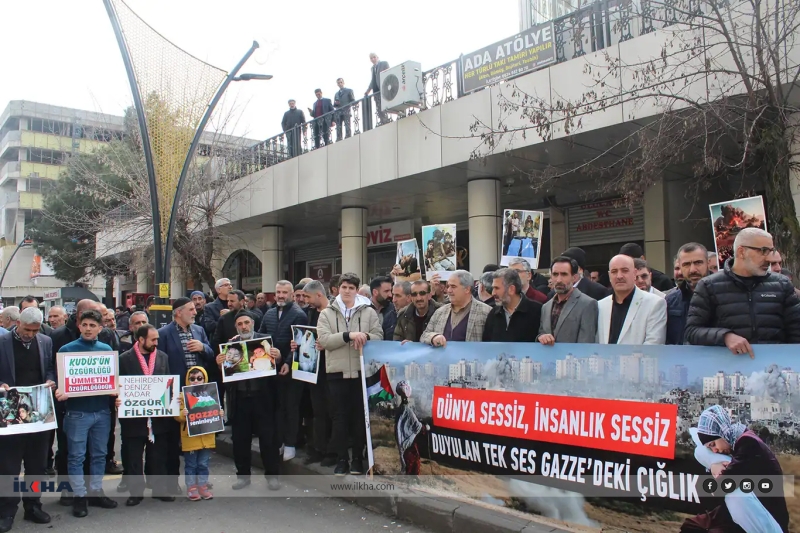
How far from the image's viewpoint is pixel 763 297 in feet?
12.3

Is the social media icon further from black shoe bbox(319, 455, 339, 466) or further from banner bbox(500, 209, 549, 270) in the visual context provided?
banner bbox(500, 209, 549, 270)

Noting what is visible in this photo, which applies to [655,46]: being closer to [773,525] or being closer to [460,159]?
[460,159]

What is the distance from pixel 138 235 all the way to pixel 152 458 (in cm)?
1645

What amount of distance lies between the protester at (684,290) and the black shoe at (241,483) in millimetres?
4406

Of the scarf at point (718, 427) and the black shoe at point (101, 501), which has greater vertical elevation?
the scarf at point (718, 427)

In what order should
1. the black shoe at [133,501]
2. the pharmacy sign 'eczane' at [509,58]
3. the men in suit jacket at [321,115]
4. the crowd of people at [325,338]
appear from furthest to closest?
the men in suit jacket at [321,115] < the pharmacy sign 'eczane' at [509,58] < the black shoe at [133,501] < the crowd of people at [325,338]

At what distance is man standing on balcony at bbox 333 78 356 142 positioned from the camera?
14852 millimetres

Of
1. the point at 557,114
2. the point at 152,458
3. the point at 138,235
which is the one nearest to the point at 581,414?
the point at 152,458

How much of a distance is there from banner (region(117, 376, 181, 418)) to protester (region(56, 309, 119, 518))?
0.41 feet

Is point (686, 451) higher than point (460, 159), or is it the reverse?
point (460, 159)

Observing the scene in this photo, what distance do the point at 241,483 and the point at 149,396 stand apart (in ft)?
4.51

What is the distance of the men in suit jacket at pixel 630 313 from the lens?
175 inches

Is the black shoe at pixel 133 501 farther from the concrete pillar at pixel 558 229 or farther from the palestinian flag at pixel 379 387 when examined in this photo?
the concrete pillar at pixel 558 229

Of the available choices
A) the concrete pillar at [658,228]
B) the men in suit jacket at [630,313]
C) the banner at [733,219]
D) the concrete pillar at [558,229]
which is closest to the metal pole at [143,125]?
the men in suit jacket at [630,313]
